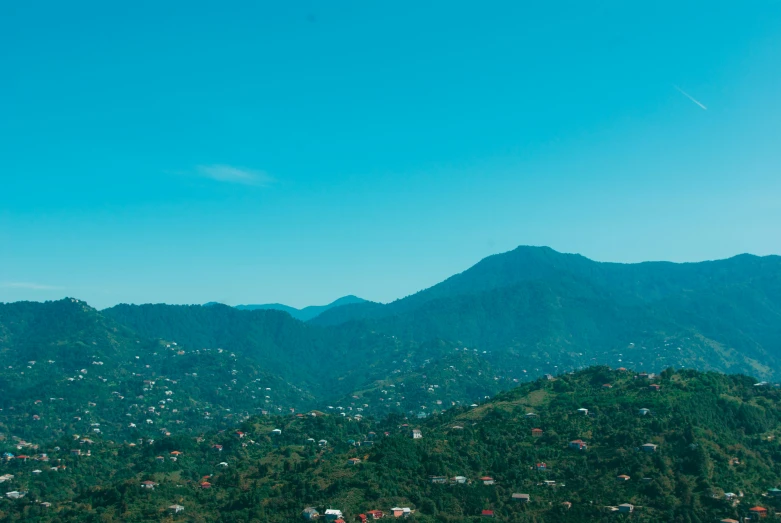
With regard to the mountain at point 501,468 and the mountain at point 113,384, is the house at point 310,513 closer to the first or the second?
the mountain at point 501,468

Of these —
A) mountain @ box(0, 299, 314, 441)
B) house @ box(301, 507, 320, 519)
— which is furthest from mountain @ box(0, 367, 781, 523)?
mountain @ box(0, 299, 314, 441)

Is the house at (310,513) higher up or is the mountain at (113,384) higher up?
the mountain at (113,384)

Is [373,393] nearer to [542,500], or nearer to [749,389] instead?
[749,389]

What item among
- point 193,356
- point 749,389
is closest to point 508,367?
point 193,356

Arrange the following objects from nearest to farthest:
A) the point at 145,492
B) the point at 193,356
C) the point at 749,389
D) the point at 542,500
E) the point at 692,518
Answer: the point at 692,518 < the point at 542,500 < the point at 145,492 < the point at 749,389 < the point at 193,356

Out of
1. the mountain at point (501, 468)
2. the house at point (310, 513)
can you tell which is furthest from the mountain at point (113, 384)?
the house at point (310, 513)

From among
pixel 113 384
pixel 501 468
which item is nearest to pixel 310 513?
pixel 501 468
